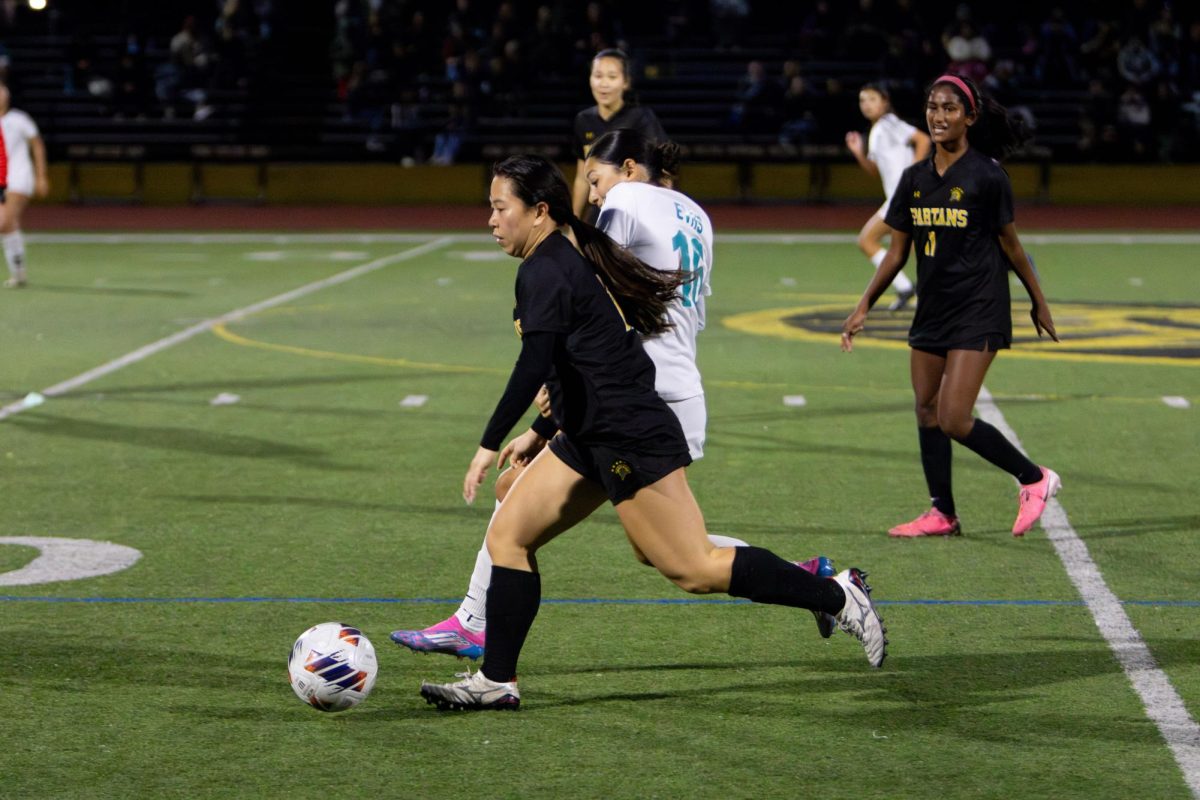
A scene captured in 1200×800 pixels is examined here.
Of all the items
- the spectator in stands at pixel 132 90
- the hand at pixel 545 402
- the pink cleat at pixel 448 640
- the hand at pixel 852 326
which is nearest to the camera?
the hand at pixel 545 402

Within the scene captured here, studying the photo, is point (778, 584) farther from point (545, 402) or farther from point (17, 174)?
point (17, 174)

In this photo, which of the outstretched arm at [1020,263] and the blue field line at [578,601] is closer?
the blue field line at [578,601]

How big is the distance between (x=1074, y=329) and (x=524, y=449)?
425 inches

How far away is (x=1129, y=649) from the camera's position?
241 inches

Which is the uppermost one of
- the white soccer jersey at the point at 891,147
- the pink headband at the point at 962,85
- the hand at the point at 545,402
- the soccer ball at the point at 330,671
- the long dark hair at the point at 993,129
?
the pink headband at the point at 962,85

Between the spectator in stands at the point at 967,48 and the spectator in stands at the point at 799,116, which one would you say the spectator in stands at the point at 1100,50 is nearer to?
the spectator in stands at the point at 967,48

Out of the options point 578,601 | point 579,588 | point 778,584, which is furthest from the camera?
point 579,588

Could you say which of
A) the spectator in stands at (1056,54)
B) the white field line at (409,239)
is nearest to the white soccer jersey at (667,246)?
the white field line at (409,239)

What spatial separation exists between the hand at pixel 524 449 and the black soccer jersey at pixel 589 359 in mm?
389

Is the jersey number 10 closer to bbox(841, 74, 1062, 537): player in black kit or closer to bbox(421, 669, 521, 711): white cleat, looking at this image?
bbox(421, 669, 521, 711): white cleat

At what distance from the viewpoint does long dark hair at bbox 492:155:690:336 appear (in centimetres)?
528

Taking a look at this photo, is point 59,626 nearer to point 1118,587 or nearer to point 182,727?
point 182,727

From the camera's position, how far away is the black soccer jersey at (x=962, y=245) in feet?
25.0

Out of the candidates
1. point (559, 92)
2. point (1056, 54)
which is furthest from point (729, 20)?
point (1056, 54)
